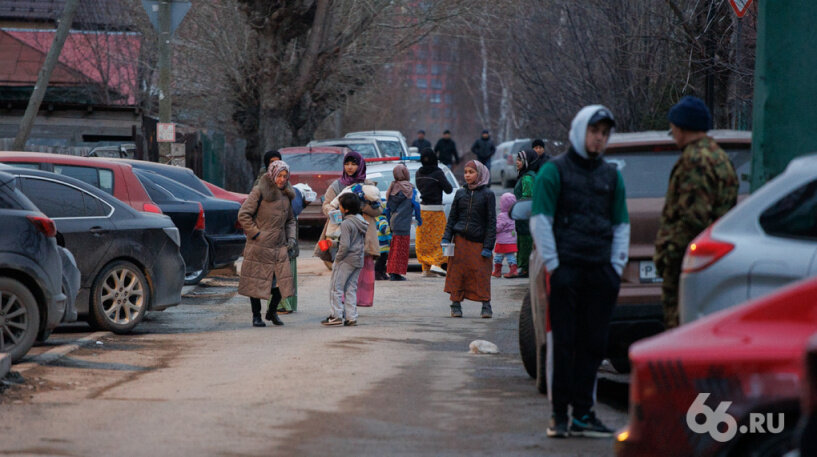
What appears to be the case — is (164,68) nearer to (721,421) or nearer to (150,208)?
(150,208)

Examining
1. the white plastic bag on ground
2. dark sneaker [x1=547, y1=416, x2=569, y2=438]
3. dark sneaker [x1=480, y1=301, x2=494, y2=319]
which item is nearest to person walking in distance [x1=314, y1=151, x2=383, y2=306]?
dark sneaker [x1=480, y1=301, x2=494, y2=319]

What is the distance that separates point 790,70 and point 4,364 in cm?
591

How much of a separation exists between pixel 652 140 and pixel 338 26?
2300 centimetres

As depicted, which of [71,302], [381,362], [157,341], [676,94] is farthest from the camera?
[676,94]

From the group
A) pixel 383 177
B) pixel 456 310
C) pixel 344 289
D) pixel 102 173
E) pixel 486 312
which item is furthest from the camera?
pixel 383 177

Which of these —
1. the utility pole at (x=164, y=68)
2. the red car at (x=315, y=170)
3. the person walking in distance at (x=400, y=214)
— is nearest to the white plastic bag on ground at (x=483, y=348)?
the person walking in distance at (x=400, y=214)

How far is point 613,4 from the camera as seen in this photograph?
21594 millimetres

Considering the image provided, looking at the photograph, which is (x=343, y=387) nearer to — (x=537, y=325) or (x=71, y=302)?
(x=537, y=325)

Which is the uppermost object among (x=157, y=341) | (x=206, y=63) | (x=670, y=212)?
(x=206, y=63)

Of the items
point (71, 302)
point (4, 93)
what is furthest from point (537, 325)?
point (4, 93)

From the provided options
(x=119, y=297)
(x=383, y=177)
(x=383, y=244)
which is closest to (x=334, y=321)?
(x=119, y=297)

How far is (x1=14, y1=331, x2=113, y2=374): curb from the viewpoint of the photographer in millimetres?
9789

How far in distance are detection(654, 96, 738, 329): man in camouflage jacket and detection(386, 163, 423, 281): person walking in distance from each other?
1099 centimetres

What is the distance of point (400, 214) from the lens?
18.2m
